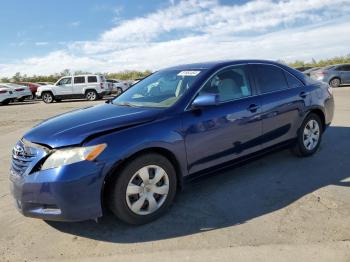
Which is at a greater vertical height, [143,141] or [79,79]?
[79,79]

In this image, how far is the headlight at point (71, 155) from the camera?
11.4 feet

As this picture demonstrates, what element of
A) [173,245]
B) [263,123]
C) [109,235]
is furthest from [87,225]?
[263,123]

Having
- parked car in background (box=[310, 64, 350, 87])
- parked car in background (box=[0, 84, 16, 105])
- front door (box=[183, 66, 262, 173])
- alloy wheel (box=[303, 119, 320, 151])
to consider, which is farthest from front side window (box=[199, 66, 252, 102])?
parked car in background (box=[0, 84, 16, 105])

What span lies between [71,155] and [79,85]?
876 inches

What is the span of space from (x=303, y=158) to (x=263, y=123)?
1329mm

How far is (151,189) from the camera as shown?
3.93 m

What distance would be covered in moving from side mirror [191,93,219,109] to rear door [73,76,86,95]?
2162cm

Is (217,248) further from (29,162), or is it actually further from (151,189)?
(29,162)

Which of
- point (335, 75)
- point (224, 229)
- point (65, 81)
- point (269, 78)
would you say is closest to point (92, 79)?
point (65, 81)

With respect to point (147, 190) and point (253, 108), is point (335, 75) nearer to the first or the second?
point (253, 108)

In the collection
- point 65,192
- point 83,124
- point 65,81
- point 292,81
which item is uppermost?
point 65,81

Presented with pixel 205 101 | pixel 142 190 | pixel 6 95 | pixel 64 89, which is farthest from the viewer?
pixel 64 89

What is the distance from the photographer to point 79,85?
24.9 m

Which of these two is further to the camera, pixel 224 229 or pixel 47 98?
pixel 47 98
